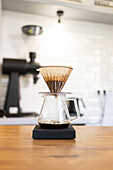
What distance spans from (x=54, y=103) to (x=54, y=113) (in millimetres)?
36

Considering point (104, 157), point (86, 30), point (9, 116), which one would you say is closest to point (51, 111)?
point (104, 157)

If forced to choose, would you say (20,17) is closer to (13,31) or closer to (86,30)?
(13,31)

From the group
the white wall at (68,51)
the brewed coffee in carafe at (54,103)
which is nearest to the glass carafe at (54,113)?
the brewed coffee in carafe at (54,103)

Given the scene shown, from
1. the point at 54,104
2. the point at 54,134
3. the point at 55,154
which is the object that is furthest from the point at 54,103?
the point at 55,154

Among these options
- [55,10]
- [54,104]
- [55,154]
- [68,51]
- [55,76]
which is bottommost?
[55,154]

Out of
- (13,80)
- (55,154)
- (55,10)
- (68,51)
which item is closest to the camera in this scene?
(55,154)

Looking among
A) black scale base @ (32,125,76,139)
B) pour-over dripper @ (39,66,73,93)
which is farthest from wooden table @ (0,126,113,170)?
pour-over dripper @ (39,66,73,93)

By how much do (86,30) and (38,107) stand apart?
47.3 inches

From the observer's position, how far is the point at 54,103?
0.71 meters

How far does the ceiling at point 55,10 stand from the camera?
218 cm

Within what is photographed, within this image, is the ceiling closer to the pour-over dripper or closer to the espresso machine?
the espresso machine

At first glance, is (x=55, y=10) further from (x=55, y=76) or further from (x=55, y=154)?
(x=55, y=154)

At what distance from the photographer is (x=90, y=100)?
256 centimetres

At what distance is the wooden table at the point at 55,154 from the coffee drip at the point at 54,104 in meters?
0.08
